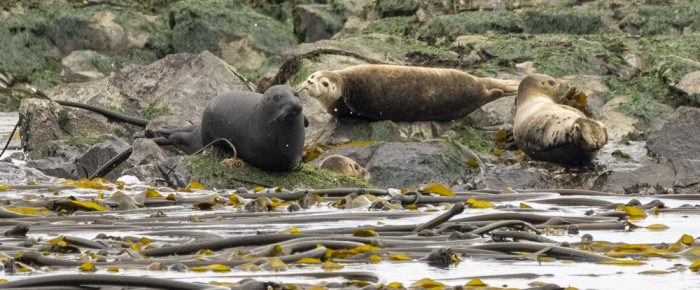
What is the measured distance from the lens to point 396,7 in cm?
2158

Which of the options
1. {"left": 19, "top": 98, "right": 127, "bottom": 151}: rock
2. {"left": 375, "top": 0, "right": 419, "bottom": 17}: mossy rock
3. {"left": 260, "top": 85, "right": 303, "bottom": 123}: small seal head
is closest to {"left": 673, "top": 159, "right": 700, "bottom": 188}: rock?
{"left": 260, "top": 85, "right": 303, "bottom": 123}: small seal head

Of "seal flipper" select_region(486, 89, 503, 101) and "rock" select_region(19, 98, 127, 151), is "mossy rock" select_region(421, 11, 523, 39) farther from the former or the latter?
"rock" select_region(19, 98, 127, 151)

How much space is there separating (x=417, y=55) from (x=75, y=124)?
4049mm

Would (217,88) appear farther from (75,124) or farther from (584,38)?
(584,38)

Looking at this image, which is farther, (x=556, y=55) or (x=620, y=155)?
(x=556, y=55)

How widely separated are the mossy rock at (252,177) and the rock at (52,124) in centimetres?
290

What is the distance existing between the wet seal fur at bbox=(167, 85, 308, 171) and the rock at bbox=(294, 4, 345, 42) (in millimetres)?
14099

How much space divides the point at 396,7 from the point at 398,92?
9.88 m

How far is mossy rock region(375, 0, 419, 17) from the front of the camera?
2103 cm

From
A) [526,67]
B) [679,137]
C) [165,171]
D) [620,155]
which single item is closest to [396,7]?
[526,67]

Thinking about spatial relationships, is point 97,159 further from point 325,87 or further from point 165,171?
point 325,87

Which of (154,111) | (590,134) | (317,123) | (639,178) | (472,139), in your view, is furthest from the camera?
(154,111)

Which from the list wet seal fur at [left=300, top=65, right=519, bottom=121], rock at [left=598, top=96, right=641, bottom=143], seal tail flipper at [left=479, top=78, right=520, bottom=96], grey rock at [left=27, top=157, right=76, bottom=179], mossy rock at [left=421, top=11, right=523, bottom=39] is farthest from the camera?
mossy rock at [left=421, top=11, right=523, bottom=39]

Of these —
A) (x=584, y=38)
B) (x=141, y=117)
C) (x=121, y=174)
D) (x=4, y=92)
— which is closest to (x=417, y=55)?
(x=584, y=38)
